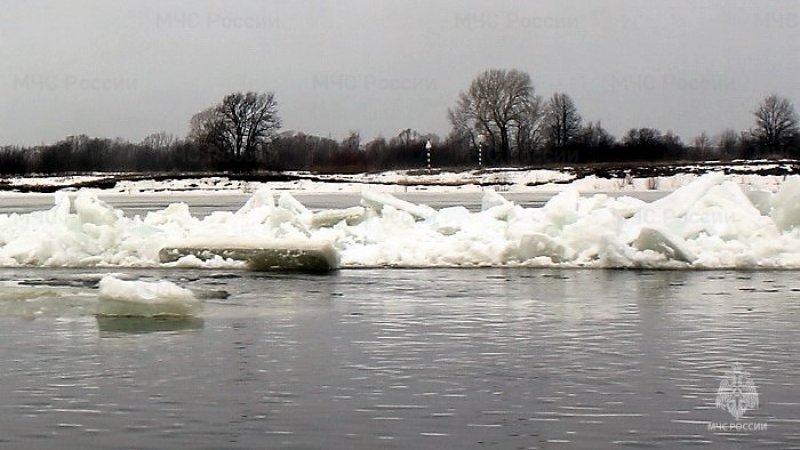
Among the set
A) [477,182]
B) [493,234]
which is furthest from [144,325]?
[477,182]

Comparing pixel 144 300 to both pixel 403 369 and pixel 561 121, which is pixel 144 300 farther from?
pixel 561 121

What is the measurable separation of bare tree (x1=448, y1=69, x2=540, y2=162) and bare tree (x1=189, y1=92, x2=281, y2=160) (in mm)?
17017

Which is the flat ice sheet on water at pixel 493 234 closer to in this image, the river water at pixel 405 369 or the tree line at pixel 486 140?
the river water at pixel 405 369

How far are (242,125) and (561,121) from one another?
2975 cm

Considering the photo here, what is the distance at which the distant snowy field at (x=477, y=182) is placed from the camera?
60.1 metres

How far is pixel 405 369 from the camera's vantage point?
300 inches

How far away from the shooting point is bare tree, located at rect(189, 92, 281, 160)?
106 meters

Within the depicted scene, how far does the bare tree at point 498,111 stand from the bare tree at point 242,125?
17017 mm

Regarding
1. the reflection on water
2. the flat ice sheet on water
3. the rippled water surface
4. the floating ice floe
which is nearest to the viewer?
the rippled water surface

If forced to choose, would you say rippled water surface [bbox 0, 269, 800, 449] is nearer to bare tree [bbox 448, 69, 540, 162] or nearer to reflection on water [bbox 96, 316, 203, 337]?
reflection on water [bbox 96, 316, 203, 337]

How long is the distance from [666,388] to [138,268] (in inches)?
437

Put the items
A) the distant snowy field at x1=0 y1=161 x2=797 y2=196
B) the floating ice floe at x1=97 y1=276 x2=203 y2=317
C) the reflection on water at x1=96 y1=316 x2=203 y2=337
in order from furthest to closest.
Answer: the distant snowy field at x1=0 y1=161 x2=797 y2=196 < the floating ice floe at x1=97 y1=276 x2=203 y2=317 < the reflection on water at x1=96 y1=316 x2=203 y2=337

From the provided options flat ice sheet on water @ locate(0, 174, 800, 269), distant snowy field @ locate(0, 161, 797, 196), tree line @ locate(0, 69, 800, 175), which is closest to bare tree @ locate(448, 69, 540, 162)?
tree line @ locate(0, 69, 800, 175)

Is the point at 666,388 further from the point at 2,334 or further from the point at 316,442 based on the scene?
the point at 2,334
